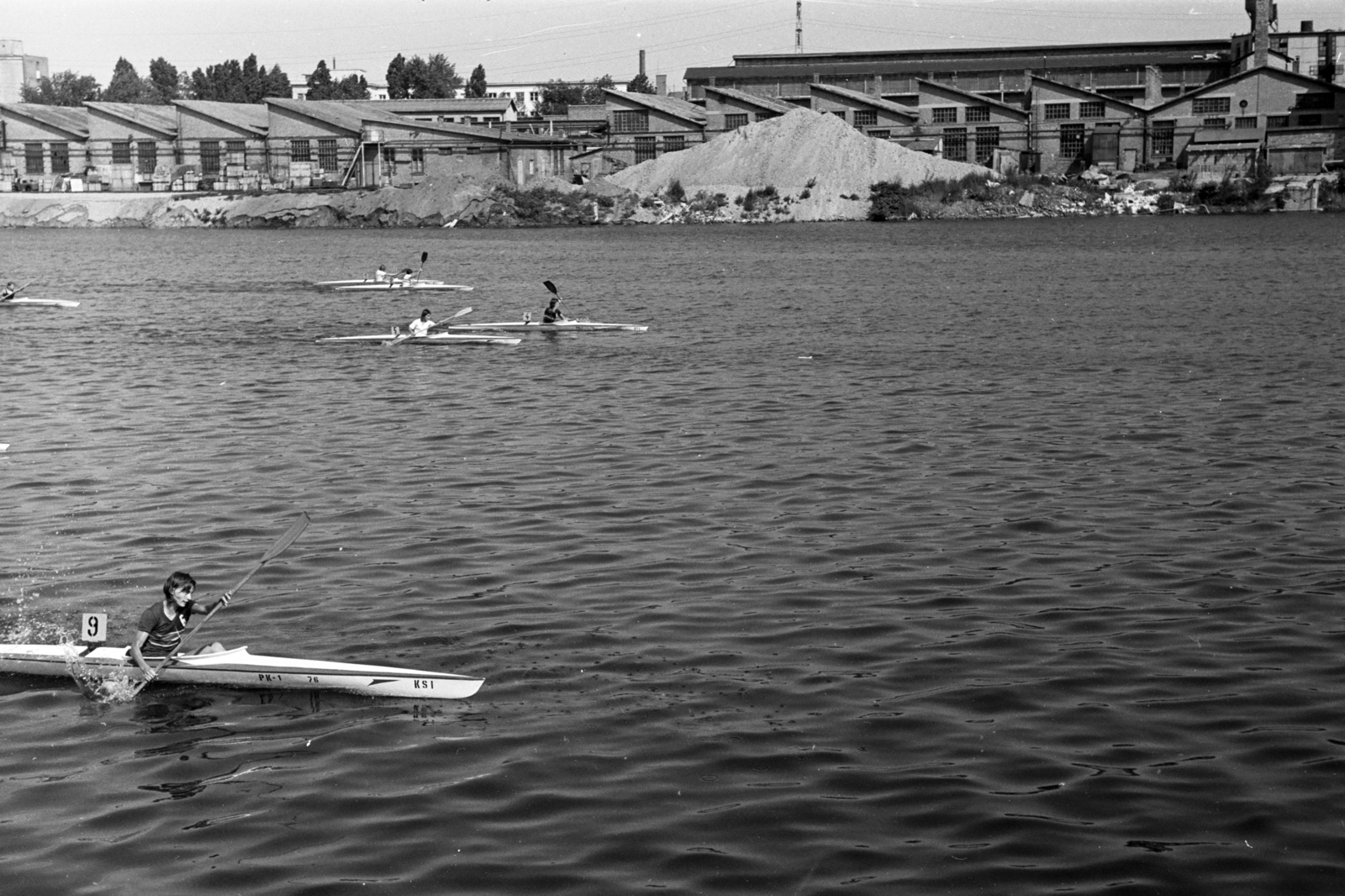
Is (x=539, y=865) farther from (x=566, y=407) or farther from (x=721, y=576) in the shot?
(x=566, y=407)

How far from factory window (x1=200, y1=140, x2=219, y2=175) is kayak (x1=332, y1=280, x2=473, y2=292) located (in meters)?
91.2

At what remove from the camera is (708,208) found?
139 m

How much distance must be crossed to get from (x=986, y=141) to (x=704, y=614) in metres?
139

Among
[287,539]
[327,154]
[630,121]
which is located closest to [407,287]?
[287,539]

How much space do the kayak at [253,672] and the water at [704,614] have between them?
0.22 metres

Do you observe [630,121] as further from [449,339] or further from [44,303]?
[449,339]

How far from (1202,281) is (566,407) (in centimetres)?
4023

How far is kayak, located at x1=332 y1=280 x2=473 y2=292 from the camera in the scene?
66625 millimetres

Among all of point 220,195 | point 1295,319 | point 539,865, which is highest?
point 220,195

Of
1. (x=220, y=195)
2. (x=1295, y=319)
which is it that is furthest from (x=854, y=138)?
(x=1295, y=319)

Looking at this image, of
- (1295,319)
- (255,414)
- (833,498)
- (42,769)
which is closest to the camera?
(42,769)

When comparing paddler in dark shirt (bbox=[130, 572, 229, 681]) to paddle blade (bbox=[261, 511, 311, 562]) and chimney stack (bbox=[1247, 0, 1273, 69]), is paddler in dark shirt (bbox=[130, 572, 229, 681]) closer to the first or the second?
paddle blade (bbox=[261, 511, 311, 562])

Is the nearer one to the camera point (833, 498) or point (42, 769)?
point (42, 769)

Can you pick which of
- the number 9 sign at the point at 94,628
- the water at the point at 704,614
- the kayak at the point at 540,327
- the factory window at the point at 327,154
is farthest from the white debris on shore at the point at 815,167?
the number 9 sign at the point at 94,628
